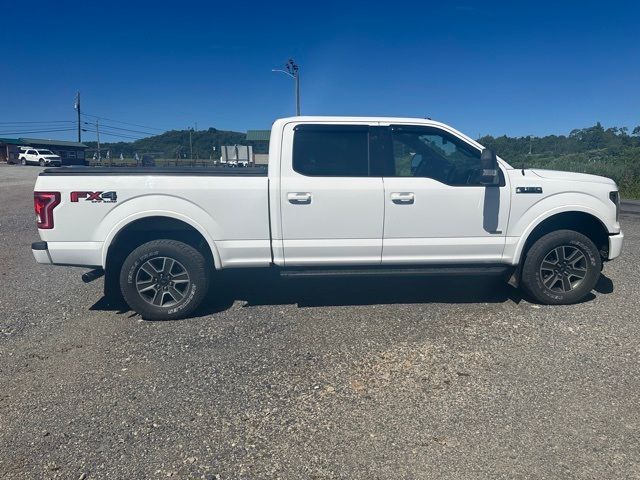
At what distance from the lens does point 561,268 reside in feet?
18.2

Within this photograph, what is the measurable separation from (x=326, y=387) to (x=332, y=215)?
194 centimetres

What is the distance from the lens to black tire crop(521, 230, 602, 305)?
216 inches

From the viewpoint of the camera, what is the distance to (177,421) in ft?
11.1

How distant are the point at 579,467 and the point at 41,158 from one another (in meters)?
59.1

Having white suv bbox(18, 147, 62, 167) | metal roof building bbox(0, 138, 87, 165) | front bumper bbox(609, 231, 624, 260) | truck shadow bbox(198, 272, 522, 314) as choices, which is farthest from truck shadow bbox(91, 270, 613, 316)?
metal roof building bbox(0, 138, 87, 165)

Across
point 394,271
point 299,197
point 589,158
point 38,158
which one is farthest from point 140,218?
point 38,158

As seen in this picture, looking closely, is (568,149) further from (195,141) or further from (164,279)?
(195,141)

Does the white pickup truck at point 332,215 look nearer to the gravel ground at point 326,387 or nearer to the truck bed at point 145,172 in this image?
the truck bed at point 145,172

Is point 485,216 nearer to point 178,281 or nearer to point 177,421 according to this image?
point 178,281

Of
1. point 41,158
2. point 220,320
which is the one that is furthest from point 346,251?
point 41,158

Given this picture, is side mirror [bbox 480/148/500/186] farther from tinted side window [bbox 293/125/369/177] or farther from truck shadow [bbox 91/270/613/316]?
truck shadow [bbox 91/270/613/316]

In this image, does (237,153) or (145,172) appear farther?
(237,153)

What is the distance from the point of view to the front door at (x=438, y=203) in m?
5.29

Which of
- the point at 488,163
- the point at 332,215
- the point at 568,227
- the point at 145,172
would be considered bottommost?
the point at 568,227
